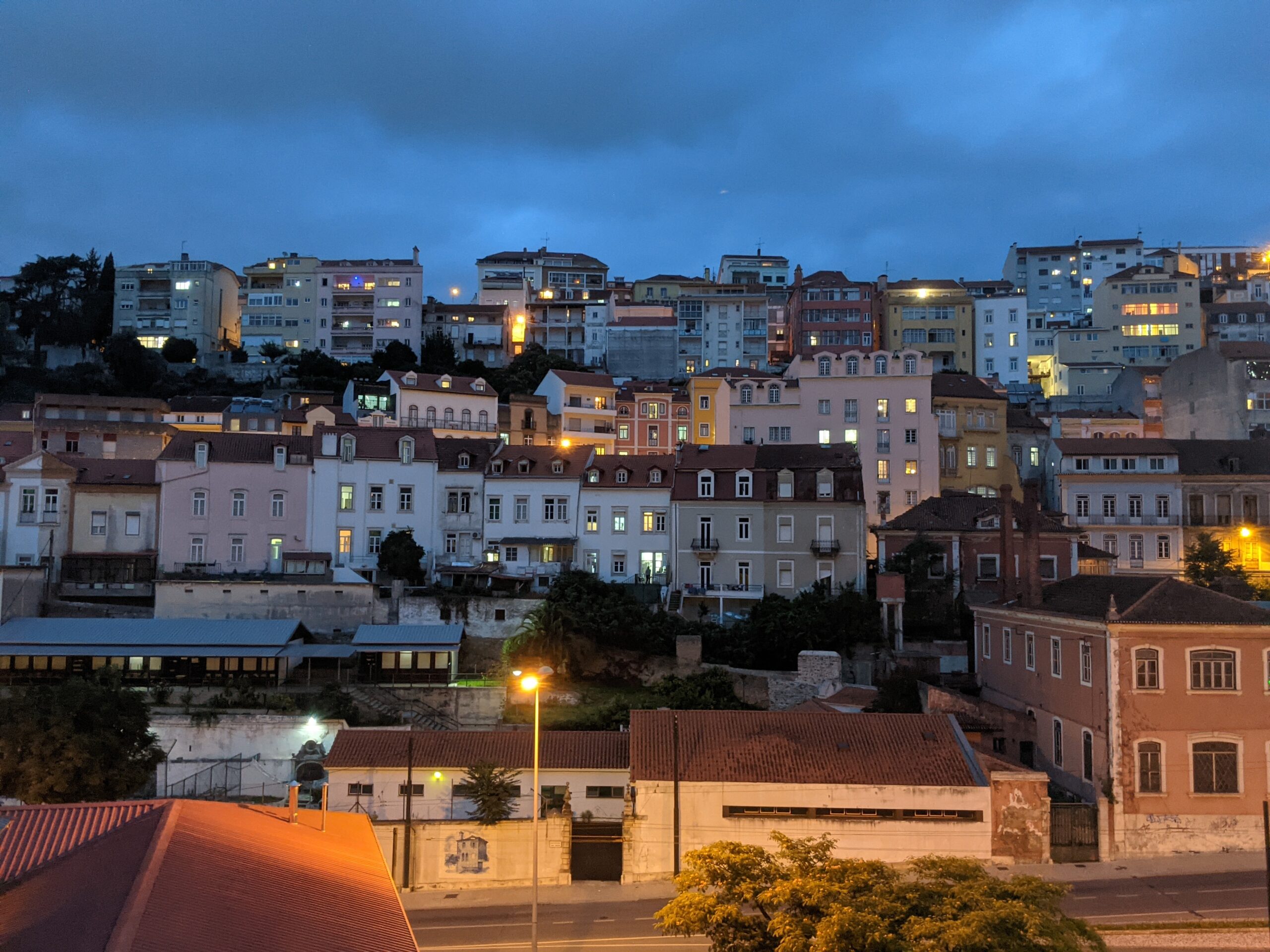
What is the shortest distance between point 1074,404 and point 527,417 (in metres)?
43.7

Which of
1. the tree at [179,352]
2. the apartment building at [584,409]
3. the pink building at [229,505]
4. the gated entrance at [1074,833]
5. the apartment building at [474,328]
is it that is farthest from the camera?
the apartment building at [474,328]

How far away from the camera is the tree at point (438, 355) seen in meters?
91.1

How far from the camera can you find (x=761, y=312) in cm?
9694

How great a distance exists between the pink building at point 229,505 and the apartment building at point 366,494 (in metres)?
0.90

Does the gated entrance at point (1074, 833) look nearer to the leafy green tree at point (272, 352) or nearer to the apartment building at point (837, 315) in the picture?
the apartment building at point (837, 315)

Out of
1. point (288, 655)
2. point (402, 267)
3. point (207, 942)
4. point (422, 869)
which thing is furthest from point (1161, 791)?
point (402, 267)

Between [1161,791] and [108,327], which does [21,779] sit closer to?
[1161,791]

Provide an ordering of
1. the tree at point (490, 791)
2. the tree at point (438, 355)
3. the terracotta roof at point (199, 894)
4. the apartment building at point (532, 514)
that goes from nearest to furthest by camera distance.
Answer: the terracotta roof at point (199, 894) < the tree at point (490, 791) < the apartment building at point (532, 514) < the tree at point (438, 355)

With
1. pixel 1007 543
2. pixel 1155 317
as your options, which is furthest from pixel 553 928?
pixel 1155 317

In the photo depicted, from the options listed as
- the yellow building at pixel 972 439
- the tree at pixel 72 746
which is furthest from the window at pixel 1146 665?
the yellow building at pixel 972 439

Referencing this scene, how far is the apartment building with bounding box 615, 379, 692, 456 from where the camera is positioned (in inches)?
2926

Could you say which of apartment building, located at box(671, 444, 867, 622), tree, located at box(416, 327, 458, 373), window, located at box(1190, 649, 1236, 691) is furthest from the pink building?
tree, located at box(416, 327, 458, 373)

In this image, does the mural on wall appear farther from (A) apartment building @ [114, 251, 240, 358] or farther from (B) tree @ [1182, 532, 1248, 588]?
(A) apartment building @ [114, 251, 240, 358]

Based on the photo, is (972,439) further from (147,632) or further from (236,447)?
(147,632)
